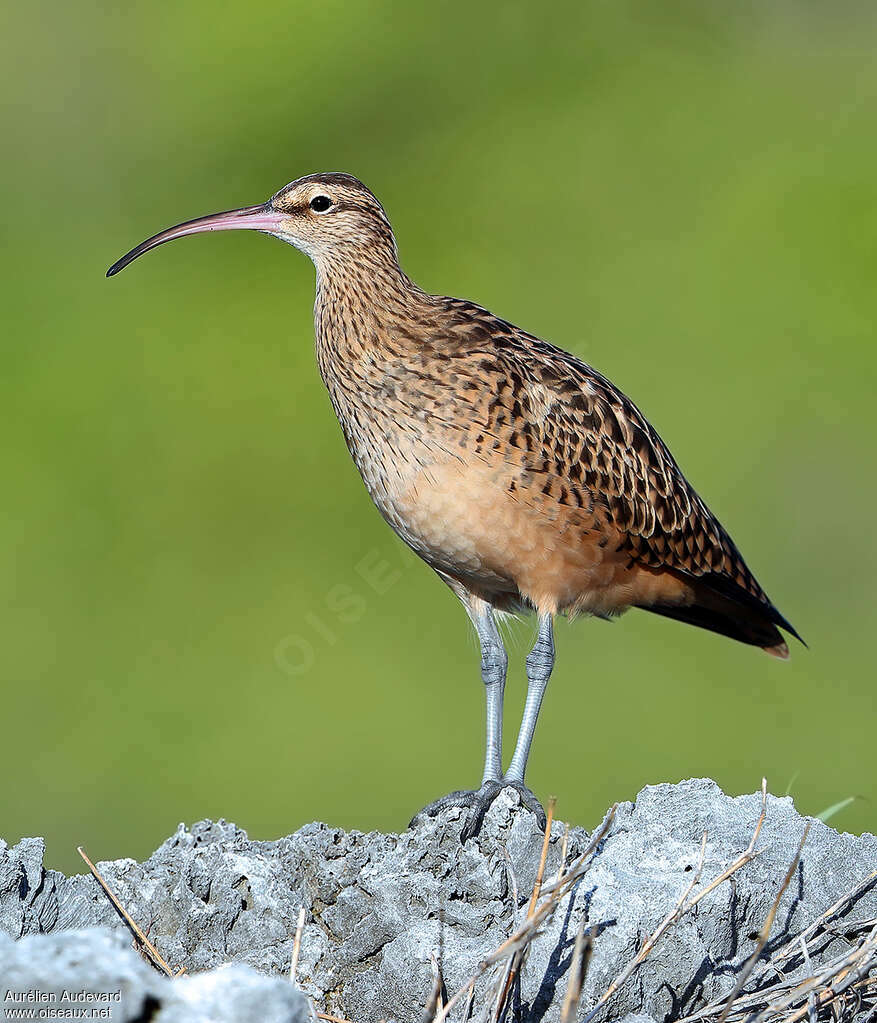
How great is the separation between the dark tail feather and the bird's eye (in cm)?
226

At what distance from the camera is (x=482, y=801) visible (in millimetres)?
5457

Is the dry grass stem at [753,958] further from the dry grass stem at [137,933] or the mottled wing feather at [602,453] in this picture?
the mottled wing feather at [602,453]

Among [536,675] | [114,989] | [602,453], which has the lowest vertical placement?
[114,989]

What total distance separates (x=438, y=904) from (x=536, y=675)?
1.80 metres

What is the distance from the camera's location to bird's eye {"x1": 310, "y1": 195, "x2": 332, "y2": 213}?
616 centimetres

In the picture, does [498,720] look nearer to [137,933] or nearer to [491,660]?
[491,660]

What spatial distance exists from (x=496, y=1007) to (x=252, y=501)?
23.5 ft

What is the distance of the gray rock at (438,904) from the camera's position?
4.52 m

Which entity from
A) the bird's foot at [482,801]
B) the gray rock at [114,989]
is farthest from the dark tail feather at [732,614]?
the gray rock at [114,989]

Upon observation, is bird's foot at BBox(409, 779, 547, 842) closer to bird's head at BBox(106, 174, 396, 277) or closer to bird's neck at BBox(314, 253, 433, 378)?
bird's neck at BBox(314, 253, 433, 378)

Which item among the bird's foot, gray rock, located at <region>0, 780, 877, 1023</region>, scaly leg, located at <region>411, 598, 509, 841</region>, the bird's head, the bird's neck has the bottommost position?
gray rock, located at <region>0, 780, 877, 1023</region>

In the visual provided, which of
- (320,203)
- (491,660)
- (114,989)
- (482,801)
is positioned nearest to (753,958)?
(114,989)

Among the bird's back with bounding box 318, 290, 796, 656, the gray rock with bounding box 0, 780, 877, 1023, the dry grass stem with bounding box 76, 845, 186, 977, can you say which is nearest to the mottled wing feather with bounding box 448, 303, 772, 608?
the bird's back with bounding box 318, 290, 796, 656

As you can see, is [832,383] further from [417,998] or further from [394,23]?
[417,998]
